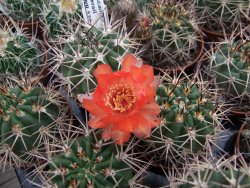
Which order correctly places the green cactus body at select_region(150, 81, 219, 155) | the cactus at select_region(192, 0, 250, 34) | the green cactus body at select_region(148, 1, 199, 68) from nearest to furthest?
the green cactus body at select_region(150, 81, 219, 155) → the green cactus body at select_region(148, 1, 199, 68) → the cactus at select_region(192, 0, 250, 34)

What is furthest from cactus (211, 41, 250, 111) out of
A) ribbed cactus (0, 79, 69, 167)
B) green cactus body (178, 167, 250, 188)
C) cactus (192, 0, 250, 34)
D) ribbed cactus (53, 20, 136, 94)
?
ribbed cactus (0, 79, 69, 167)

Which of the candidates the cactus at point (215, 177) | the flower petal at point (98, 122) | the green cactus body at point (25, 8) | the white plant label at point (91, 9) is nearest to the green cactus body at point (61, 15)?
the white plant label at point (91, 9)

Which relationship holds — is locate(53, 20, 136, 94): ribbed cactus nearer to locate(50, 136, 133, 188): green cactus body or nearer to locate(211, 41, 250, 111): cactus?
locate(50, 136, 133, 188): green cactus body

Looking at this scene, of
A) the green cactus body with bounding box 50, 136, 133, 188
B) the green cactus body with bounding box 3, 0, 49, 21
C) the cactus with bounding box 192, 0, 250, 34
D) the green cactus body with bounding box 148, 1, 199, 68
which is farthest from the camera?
the green cactus body with bounding box 3, 0, 49, 21

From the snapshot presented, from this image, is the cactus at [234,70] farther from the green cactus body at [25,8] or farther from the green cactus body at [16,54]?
the green cactus body at [25,8]

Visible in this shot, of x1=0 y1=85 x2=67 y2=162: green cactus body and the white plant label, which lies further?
the white plant label

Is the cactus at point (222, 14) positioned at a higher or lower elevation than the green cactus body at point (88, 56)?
lower

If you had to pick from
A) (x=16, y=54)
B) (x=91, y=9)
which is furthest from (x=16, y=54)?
(x=91, y=9)
